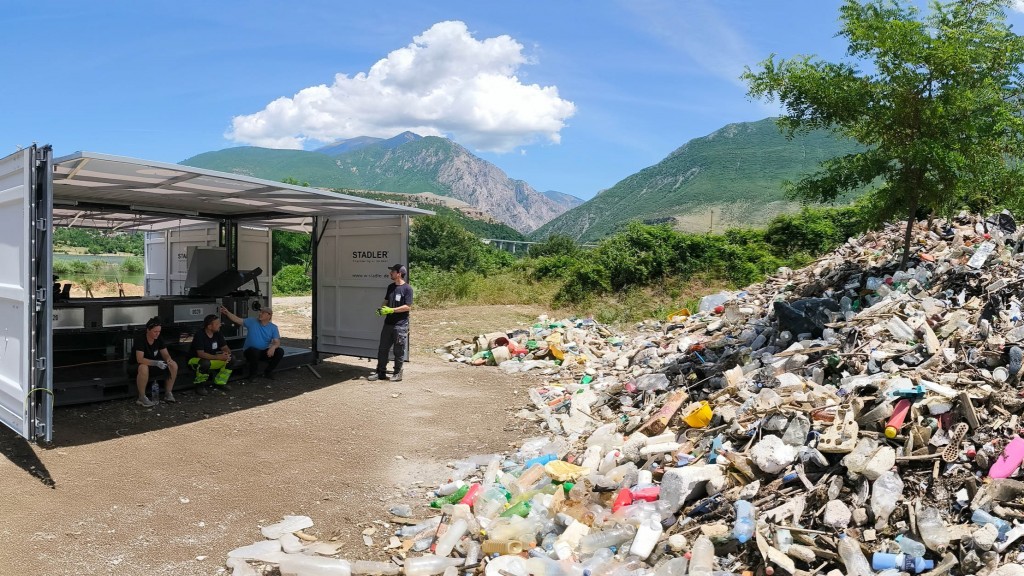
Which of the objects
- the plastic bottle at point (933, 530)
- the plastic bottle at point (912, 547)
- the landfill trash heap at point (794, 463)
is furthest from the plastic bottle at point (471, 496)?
the plastic bottle at point (933, 530)

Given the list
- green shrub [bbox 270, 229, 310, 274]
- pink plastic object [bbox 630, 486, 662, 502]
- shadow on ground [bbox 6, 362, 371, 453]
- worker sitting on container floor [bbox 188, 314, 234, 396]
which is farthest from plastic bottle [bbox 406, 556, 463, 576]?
green shrub [bbox 270, 229, 310, 274]

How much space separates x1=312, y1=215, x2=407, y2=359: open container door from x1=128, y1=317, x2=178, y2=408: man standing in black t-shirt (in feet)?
10.3

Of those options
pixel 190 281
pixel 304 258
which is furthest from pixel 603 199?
pixel 190 281

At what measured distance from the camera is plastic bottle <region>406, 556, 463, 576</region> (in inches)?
166

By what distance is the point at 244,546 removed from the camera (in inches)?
178

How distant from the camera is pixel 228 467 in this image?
611 cm

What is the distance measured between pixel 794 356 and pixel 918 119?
3.94m

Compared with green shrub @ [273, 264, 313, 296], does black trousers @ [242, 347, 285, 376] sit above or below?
below

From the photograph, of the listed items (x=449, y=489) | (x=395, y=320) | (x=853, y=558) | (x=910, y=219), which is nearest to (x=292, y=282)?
(x=395, y=320)

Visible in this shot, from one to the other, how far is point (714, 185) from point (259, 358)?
2567 inches

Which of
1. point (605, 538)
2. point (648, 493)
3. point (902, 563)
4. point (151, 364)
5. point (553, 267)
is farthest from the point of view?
point (553, 267)

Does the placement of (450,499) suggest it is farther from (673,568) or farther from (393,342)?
(393,342)

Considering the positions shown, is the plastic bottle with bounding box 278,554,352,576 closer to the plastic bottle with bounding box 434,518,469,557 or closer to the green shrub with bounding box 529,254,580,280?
the plastic bottle with bounding box 434,518,469,557

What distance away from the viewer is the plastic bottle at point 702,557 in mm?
3916
